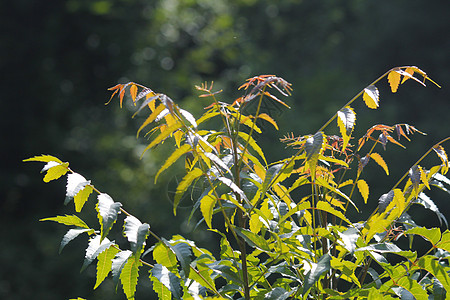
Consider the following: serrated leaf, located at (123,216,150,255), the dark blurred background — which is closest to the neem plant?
serrated leaf, located at (123,216,150,255)

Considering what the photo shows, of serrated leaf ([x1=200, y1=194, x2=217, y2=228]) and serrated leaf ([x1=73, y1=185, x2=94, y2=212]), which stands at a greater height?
serrated leaf ([x1=73, y1=185, x2=94, y2=212])

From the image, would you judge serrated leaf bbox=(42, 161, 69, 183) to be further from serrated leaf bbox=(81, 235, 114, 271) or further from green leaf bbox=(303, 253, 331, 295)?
green leaf bbox=(303, 253, 331, 295)

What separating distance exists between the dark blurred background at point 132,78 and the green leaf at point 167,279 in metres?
4.06

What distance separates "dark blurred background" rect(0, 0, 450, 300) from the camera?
16.7 feet

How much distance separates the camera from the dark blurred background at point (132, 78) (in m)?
5.09

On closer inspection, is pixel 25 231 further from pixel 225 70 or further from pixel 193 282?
pixel 193 282

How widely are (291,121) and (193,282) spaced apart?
4103mm

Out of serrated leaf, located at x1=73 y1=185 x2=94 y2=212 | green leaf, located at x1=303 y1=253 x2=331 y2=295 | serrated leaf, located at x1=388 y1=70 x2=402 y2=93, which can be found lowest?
green leaf, located at x1=303 y1=253 x2=331 y2=295

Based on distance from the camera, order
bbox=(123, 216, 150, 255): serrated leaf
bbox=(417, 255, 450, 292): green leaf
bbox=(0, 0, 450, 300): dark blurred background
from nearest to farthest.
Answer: bbox=(123, 216, 150, 255): serrated leaf < bbox=(417, 255, 450, 292): green leaf < bbox=(0, 0, 450, 300): dark blurred background

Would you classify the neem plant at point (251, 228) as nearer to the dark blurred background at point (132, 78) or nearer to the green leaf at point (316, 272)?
the green leaf at point (316, 272)

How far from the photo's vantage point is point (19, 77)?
5941 mm

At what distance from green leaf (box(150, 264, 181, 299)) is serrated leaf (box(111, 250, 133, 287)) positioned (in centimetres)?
5

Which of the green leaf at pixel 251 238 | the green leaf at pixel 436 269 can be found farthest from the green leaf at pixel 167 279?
the green leaf at pixel 436 269

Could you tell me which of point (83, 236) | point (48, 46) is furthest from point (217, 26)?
point (83, 236)
